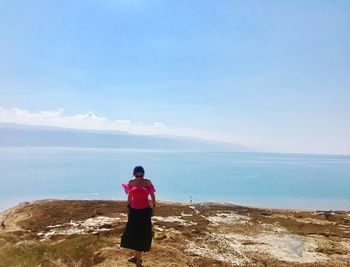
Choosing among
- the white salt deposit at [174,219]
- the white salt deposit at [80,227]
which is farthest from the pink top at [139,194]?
the white salt deposit at [174,219]

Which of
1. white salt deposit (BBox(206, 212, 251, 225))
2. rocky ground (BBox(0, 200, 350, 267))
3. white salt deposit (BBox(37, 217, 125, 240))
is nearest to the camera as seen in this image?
rocky ground (BBox(0, 200, 350, 267))

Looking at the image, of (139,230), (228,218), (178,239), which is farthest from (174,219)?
(139,230)

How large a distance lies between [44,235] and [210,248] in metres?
9.94

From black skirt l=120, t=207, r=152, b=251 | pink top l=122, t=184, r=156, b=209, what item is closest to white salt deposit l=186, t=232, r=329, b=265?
black skirt l=120, t=207, r=152, b=251

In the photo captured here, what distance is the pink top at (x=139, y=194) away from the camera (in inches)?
365

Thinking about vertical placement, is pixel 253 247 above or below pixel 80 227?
above

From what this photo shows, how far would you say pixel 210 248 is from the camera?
1600 cm

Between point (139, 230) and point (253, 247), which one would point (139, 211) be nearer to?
point (139, 230)

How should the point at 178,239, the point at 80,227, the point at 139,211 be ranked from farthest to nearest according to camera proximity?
the point at 80,227 → the point at 178,239 → the point at 139,211

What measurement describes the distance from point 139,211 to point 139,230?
59cm

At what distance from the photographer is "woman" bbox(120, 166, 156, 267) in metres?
9.27

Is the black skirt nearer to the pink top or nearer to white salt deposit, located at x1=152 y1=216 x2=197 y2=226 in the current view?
the pink top

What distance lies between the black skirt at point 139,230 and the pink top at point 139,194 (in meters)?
0.16

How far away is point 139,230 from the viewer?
9672mm
